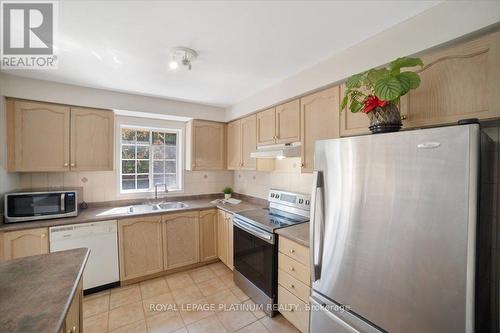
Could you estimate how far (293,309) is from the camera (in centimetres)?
176

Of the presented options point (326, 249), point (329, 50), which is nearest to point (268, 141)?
point (329, 50)

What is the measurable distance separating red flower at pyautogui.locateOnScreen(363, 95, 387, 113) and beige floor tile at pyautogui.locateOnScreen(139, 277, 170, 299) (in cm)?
267

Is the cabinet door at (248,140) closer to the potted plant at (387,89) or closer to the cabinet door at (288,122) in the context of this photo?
the cabinet door at (288,122)

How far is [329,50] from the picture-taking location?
1630 mm

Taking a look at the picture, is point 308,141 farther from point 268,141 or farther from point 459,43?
point 459,43

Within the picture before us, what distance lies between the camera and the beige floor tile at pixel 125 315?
189 centimetres

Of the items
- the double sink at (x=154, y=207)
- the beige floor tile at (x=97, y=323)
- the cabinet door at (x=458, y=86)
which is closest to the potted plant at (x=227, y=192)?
the double sink at (x=154, y=207)

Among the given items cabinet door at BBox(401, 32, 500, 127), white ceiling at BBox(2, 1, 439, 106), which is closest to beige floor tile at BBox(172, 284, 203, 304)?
white ceiling at BBox(2, 1, 439, 106)

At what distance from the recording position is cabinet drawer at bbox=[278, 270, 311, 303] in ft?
5.38

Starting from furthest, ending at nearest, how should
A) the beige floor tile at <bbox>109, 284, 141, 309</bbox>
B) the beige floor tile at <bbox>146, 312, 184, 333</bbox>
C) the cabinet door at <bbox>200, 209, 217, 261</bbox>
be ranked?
1. the cabinet door at <bbox>200, 209, 217, 261</bbox>
2. the beige floor tile at <bbox>109, 284, 141, 309</bbox>
3. the beige floor tile at <bbox>146, 312, 184, 333</bbox>

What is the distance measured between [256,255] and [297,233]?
1.88ft

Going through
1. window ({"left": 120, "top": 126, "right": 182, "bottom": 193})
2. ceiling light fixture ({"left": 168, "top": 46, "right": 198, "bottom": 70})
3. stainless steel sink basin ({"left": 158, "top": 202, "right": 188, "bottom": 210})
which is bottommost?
stainless steel sink basin ({"left": 158, "top": 202, "right": 188, "bottom": 210})

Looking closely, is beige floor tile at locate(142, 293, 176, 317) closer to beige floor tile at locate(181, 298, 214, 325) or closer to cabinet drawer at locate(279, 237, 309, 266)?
beige floor tile at locate(181, 298, 214, 325)

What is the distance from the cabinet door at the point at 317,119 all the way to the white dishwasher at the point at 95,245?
2273 mm
